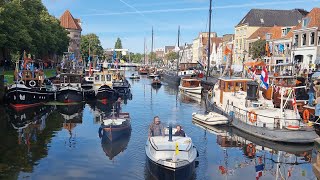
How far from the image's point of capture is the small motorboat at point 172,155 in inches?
698

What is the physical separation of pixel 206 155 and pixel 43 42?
54015 mm

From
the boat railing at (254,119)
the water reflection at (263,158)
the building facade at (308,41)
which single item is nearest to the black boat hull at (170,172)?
the water reflection at (263,158)

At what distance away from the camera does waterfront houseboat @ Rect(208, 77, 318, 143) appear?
26297mm

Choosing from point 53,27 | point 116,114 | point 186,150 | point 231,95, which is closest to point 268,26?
point 53,27

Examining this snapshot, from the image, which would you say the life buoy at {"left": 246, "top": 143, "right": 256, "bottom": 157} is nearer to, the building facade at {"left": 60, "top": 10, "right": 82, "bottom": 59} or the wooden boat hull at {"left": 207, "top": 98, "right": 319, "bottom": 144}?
the wooden boat hull at {"left": 207, "top": 98, "right": 319, "bottom": 144}

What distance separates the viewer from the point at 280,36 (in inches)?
2847

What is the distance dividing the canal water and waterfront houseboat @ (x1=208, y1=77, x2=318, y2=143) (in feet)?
2.18

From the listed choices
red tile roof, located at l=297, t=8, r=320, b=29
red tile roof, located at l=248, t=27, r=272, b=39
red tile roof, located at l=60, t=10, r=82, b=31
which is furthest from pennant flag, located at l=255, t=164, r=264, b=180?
red tile roof, located at l=60, t=10, r=82, b=31

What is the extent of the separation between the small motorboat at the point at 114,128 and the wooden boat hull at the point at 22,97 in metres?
16.2

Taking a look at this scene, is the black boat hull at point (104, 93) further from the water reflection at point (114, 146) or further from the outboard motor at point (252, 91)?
the water reflection at point (114, 146)

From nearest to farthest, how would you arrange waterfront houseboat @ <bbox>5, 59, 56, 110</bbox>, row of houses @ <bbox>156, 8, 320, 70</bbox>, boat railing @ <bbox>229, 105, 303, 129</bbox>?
boat railing @ <bbox>229, 105, 303, 129</bbox> < waterfront houseboat @ <bbox>5, 59, 56, 110</bbox> < row of houses @ <bbox>156, 8, 320, 70</bbox>

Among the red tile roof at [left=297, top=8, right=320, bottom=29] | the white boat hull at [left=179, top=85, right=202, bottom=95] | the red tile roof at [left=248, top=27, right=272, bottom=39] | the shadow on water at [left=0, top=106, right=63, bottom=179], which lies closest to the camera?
the shadow on water at [left=0, top=106, right=63, bottom=179]

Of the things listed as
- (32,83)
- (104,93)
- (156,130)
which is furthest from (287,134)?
(32,83)

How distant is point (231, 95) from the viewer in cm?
3556
